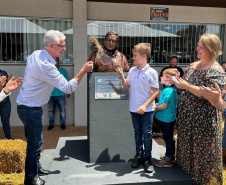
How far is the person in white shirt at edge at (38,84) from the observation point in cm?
241

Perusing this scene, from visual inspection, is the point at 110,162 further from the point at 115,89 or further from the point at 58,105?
the point at 58,105

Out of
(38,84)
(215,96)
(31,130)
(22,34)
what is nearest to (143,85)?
(215,96)

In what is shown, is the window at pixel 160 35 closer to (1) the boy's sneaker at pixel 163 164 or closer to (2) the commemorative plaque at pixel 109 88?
(2) the commemorative plaque at pixel 109 88

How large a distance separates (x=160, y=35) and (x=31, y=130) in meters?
5.02

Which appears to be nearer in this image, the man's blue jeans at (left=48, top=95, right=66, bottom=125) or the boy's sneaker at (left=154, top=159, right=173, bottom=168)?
the boy's sneaker at (left=154, top=159, right=173, bottom=168)

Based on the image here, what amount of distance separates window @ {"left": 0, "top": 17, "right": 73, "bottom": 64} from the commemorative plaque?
132 inches

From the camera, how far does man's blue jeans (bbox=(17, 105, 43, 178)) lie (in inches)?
97.9

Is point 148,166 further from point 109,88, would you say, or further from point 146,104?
point 109,88

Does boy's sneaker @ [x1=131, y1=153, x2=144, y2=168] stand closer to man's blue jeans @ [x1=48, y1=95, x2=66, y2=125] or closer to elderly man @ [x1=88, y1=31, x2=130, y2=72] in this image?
elderly man @ [x1=88, y1=31, x2=130, y2=72]

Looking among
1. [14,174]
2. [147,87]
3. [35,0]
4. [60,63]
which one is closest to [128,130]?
[147,87]

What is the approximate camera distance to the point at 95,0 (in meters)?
5.84

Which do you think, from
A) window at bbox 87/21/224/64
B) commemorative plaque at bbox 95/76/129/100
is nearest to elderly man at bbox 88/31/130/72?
commemorative plaque at bbox 95/76/129/100

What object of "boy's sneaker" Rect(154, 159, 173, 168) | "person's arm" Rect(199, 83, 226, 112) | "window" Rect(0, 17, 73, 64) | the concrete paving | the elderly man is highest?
"window" Rect(0, 17, 73, 64)

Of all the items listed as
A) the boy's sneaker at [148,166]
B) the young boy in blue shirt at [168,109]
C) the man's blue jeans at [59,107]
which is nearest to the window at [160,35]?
the man's blue jeans at [59,107]
